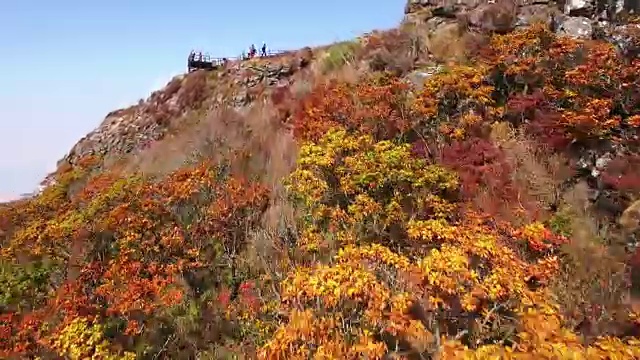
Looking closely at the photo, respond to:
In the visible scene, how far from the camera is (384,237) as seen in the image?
11.1 m

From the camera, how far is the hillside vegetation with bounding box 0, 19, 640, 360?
7.05 m

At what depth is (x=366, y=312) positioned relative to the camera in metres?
6.96

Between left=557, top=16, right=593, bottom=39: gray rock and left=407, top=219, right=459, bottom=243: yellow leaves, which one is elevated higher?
left=557, top=16, right=593, bottom=39: gray rock

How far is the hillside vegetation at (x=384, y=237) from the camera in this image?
23.1 ft

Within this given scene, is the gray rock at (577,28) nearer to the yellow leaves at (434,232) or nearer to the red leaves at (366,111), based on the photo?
the red leaves at (366,111)

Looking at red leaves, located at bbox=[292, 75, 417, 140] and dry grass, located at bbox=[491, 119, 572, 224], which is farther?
red leaves, located at bbox=[292, 75, 417, 140]

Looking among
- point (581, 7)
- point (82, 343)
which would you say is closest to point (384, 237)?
point (82, 343)

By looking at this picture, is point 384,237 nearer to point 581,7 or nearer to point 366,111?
point 366,111

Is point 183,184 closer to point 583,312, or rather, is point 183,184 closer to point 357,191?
point 357,191

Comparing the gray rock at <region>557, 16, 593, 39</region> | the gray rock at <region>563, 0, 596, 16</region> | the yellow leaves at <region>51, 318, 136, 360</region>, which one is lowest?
the yellow leaves at <region>51, 318, 136, 360</region>

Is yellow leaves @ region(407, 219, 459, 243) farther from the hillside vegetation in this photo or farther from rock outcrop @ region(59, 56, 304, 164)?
rock outcrop @ region(59, 56, 304, 164)

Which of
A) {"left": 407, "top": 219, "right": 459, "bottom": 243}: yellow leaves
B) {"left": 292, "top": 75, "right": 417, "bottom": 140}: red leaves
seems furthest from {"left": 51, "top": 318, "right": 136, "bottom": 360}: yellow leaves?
{"left": 292, "top": 75, "right": 417, "bottom": 140}: red leaves

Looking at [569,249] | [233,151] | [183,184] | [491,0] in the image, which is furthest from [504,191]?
[491,0]

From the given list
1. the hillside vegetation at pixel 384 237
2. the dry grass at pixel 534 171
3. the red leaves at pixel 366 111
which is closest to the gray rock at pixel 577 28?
the hillside vegetation at pixel 384 237
